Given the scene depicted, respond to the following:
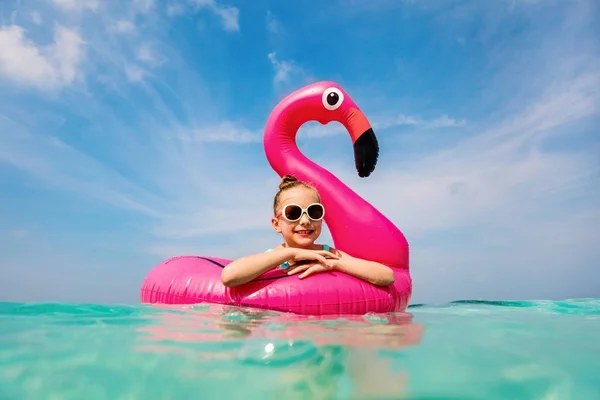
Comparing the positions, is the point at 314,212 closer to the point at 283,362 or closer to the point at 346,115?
the point at 346,115

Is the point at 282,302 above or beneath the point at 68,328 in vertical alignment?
above

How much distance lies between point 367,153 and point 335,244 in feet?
3.54

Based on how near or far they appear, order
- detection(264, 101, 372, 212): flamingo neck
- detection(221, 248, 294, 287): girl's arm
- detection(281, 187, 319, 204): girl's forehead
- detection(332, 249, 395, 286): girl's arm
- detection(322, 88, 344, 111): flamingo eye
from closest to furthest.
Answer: detection(221, 248, 294, 287): girl's arm → detection(332, 249, 395, 286): girl's arm → detection(281, 187, 319, 204): girl's forehead → detection(264, 101, 372, 212): flamingo neck → detection(322, 88, 344, 111): flamingo eye

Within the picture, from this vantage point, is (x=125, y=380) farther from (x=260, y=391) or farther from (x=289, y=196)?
(x=289, y=196)

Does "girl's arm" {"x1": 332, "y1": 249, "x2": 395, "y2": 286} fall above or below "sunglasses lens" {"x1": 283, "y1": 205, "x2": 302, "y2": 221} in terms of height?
below

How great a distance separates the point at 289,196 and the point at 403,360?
230cm

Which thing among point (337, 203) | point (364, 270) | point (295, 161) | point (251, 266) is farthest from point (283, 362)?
point (295, 161)

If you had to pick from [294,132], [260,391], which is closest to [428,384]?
[260,391]

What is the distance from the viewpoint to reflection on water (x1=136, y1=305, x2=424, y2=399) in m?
1.73

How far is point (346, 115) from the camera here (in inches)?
206

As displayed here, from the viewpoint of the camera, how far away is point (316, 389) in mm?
1705

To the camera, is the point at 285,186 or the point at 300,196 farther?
the point at 285,186

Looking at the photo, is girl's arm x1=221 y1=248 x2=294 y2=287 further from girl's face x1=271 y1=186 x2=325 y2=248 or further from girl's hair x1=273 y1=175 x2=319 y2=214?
girl's hair x1=273 y1=175 x2=319 y2=214

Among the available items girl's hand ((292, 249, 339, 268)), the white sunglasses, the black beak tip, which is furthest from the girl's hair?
the black beak tip
